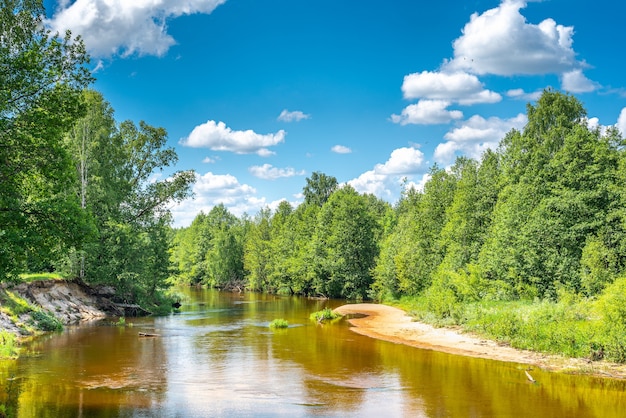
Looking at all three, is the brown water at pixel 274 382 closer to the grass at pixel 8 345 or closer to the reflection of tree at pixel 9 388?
the reflection of tree at pixel 9 388

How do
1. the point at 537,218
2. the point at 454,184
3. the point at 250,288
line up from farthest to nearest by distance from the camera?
the point at 250,288 → the point at 454,184 → the point at 537,218

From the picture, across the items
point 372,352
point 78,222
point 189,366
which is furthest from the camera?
point 372,352

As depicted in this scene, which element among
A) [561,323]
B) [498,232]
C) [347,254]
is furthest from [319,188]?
[561,323]

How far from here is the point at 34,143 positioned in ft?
60.7

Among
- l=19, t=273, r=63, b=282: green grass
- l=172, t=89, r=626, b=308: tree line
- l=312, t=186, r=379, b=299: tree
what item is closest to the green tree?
l=172, t=89, r=626, b=308: tree line

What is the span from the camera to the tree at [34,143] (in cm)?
1812

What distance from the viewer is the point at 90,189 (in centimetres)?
5025

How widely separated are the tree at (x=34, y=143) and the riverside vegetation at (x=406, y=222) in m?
0.05

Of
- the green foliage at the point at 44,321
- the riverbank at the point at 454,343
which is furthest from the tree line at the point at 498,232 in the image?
the green foliage at the point at 44,321

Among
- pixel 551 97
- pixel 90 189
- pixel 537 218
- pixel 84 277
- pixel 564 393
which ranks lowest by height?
pixel 564 393

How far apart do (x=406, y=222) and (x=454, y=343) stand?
3891cm

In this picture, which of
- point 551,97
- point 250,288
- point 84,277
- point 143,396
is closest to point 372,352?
point 143,396

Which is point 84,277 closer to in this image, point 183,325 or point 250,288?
point 183,325

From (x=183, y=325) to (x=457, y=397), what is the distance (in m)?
29.0
